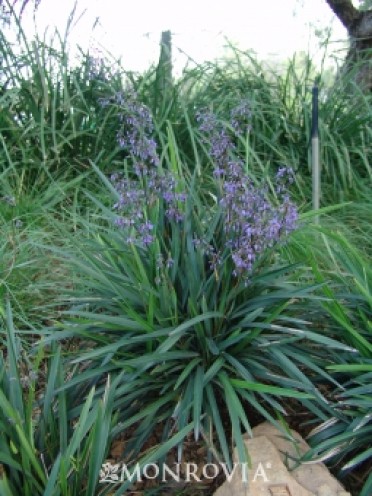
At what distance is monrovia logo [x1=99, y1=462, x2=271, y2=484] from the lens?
2.15 meters

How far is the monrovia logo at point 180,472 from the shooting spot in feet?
7.07

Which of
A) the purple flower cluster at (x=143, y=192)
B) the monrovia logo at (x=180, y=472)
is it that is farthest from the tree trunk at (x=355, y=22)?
the monrovia logo at (x=180, y=472)

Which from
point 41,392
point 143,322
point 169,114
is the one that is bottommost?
point 41,392

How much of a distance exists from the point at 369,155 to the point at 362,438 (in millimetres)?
2917

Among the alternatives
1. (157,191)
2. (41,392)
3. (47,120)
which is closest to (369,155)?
(47,120)

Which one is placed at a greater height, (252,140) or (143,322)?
(252,140)

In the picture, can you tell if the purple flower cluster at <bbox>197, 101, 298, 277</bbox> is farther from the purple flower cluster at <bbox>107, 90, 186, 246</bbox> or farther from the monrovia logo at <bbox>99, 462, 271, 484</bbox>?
the monrovia logo at <bbox>99, 462, 271, 484</bbox>

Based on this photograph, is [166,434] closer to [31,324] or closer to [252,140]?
[31,324]

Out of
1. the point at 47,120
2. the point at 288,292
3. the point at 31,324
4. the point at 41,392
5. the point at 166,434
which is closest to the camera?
the point at 166,434

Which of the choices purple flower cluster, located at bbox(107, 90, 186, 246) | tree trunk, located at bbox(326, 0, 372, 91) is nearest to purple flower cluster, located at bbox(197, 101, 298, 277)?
purple flower cluster, located at bbox(107, 90, 186, 246)

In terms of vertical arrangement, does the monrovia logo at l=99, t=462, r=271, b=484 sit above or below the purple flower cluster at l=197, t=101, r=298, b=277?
below

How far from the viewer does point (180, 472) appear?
2463 millimetres

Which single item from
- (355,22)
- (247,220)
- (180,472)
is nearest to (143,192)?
(247,220)

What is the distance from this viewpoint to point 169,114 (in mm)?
4699
